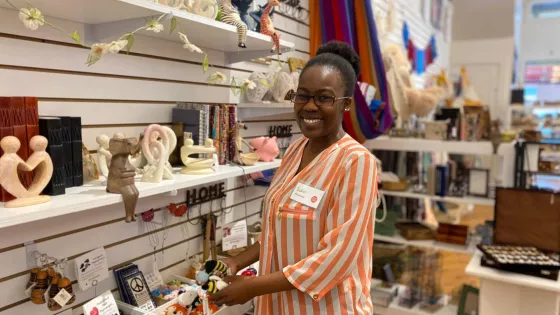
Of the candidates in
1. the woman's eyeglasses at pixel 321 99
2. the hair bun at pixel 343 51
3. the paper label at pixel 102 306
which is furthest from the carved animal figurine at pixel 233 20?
the paper label at pixel 102 306

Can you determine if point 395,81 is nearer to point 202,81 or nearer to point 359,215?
point 202,81

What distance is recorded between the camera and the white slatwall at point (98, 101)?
1420 mm

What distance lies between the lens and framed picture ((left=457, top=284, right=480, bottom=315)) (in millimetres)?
3092

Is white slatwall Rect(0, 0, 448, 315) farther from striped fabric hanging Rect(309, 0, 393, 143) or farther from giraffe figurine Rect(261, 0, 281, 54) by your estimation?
striped fabric hanging Rect(309, 0, 393, 143)

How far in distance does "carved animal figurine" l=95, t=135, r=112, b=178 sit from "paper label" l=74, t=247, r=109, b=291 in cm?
34

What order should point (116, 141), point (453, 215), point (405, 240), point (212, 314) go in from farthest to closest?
point (453, 215)
point (405, 240)
point (212, 314)
point (116, 141)

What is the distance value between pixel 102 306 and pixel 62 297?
17 cm

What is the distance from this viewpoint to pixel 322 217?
130 cm

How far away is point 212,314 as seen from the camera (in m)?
1.85

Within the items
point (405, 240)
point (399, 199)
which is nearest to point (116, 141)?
point (405, 240)

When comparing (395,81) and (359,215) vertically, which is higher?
(395,81)

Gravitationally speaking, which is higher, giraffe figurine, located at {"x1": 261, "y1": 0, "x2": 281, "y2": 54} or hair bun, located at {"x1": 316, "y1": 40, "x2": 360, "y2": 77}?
giraffe figurine, located at {"x1": 261, "y1": 0, "x2": 281, "y2": 54}

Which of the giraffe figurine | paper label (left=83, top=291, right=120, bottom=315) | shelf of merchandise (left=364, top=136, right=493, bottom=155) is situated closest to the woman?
paper label (left=83, top=291, right=120, bottom=315)

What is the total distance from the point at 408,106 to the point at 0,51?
3.26m
